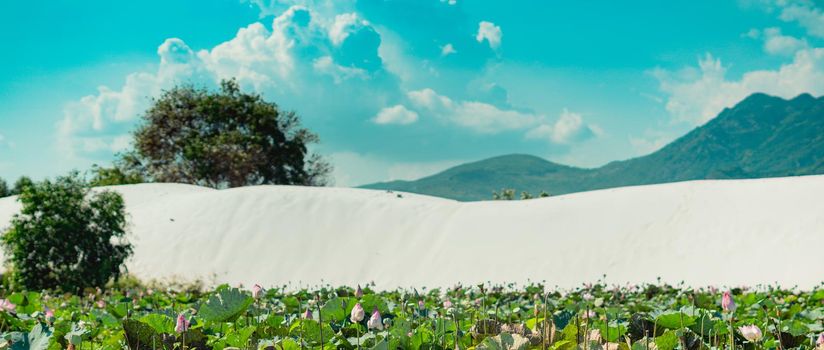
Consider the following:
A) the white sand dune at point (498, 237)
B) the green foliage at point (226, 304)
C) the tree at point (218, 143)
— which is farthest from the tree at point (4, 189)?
the green foliage at point (226, 304)

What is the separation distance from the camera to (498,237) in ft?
46.2

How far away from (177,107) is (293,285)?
65.0 ft

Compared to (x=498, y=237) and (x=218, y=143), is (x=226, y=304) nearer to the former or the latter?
(x=498, y=237)

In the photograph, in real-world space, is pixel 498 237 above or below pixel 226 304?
below

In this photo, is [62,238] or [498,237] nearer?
[62,238]

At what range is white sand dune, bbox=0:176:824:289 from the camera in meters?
12.2

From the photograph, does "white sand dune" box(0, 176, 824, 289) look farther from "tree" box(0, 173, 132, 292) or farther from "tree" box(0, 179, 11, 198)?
"tree" box(0, 179, 11, 198)

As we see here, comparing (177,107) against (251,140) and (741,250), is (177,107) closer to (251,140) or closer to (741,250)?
(251,140)

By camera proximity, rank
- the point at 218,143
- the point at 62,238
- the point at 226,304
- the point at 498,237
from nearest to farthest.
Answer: the point at 226,304, the point at 62,238, the point at 498,237, the point at 218,143

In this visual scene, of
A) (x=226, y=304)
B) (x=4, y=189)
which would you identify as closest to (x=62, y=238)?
(x=226, y=304)

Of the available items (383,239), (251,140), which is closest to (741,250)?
(383,239)

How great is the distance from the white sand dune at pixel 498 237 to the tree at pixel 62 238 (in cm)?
188

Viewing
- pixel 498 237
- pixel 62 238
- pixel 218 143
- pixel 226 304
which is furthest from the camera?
pixel 218 143

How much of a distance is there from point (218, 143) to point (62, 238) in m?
16.8
